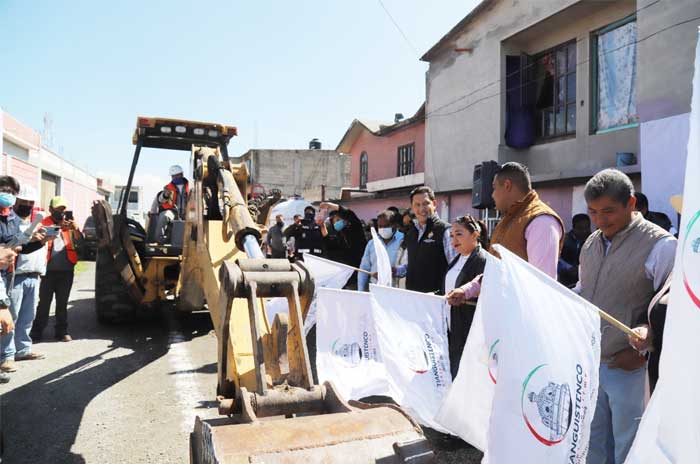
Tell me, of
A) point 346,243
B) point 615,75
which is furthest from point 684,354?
point 615,75

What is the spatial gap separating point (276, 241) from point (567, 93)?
6653 millimetres

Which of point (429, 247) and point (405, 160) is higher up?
point (405, 160)

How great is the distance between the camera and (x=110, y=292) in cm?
709

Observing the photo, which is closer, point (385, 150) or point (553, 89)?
point (553, 89)

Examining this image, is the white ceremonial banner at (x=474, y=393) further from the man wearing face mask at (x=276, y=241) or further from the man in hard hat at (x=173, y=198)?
the man wearing face mask at (x=276, y=241)

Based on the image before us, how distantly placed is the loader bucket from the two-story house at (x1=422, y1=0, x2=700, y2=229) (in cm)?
580

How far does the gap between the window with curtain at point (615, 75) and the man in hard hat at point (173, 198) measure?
7.23 m

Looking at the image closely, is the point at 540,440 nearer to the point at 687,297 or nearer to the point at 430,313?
the point at 687,297

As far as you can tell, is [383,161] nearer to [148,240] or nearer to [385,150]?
[385,150]

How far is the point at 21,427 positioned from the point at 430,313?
3162 millimetres

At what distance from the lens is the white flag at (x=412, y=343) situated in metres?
3.76

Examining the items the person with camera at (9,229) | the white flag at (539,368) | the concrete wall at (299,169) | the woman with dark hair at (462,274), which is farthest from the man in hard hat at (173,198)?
the concrete wall at (299,169)

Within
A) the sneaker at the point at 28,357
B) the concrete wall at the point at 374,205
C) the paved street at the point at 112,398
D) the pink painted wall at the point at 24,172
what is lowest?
the paved street at the point at 112,398

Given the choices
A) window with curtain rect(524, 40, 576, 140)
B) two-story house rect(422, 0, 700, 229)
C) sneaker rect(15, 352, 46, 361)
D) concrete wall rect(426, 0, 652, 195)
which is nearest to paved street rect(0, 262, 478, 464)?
sneaker rect(15, 352, 46, 361)
